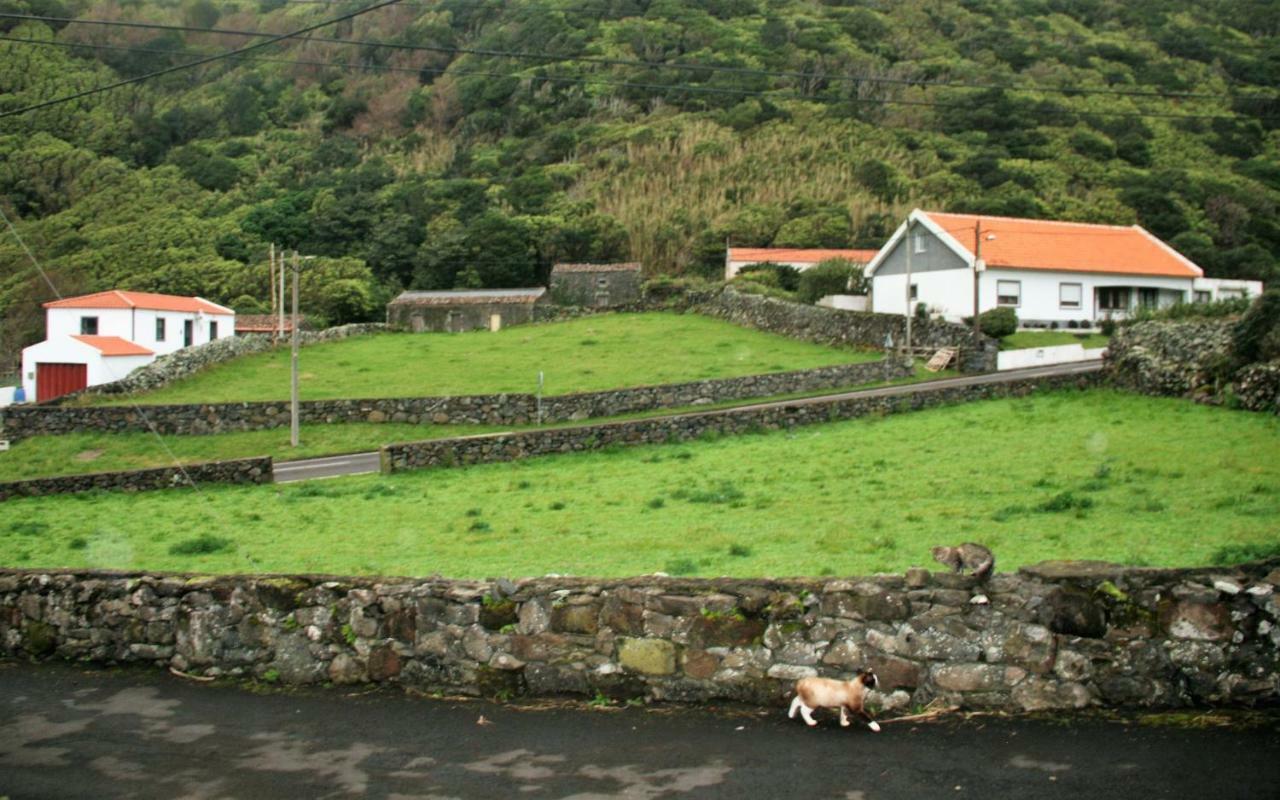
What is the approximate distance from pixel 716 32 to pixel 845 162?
51.6 m

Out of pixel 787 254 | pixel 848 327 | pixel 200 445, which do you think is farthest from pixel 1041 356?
pixel 787 254

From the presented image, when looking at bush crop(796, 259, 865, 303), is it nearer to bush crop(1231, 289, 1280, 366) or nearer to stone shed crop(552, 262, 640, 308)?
stone shed crop(552, 262, 640, 308)

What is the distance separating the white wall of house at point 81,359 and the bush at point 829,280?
33233mm

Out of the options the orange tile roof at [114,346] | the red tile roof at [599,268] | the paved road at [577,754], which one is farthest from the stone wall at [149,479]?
the red tile roof at [599,268]

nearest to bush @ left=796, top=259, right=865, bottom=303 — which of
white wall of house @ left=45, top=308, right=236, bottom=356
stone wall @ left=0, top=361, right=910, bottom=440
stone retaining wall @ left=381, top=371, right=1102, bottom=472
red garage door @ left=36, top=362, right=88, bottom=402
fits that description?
stone wall @ left=0, top=361, right=910, bottom=440

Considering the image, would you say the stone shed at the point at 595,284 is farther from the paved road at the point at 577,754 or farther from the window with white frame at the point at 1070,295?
the paved road at the point at 577,754

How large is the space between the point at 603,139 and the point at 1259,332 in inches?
3779

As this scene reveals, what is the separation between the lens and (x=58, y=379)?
49625mm

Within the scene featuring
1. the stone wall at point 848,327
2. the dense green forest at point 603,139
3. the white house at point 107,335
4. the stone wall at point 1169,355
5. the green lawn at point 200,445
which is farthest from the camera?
the dense green forest at point 603,139

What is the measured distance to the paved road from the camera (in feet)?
19.7

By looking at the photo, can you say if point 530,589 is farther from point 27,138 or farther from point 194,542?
point 27,138

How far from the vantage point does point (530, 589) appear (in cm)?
792

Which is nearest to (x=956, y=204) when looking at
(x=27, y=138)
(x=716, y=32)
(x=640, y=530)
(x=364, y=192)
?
(x=364, y=192)

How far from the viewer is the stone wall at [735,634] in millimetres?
6762
